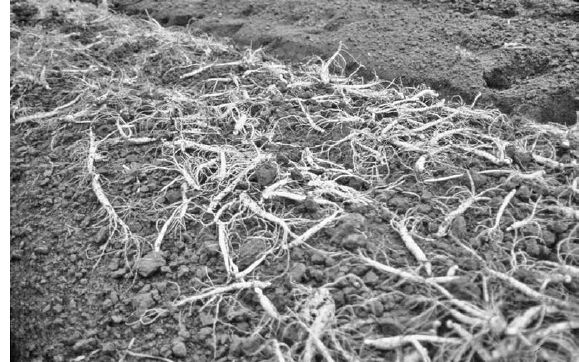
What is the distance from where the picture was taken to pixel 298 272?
166cm

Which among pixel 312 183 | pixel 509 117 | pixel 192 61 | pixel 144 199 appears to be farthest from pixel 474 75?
pixel 144 199

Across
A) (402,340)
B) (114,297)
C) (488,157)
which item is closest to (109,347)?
(114,297)

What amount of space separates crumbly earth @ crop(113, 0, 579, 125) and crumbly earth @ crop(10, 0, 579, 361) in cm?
27

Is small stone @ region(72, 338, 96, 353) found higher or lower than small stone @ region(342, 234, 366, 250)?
lower

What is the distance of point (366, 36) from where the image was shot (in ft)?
10.0

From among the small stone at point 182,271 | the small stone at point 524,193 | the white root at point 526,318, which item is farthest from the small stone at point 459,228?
the small stone at point 182,271

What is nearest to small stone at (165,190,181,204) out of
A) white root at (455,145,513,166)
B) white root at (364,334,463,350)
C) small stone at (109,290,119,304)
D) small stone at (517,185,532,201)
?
small stone at (109,290,119,304)

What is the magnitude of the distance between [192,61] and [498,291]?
192cm

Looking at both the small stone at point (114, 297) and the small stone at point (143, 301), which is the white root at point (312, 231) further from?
the small stone at point (114, 297)

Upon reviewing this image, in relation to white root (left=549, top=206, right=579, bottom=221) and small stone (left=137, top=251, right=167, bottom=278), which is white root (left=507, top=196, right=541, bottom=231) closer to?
white root (left=549, top=206, right=579, bottom=221)

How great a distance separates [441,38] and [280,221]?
163 cm

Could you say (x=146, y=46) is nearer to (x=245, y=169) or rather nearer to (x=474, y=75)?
(x=245, y=169)

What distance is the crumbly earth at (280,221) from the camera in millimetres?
1502

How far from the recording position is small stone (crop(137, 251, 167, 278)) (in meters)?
1.77
